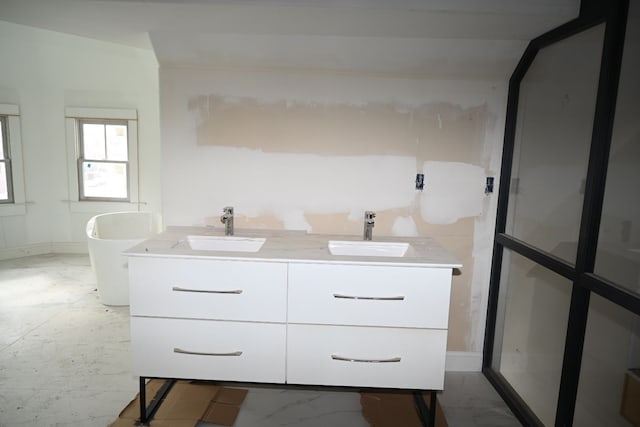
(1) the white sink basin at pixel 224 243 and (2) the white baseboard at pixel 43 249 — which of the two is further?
(2) the white baseboard at pixel 43 249

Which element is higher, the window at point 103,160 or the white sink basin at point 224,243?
the window at point 103,160

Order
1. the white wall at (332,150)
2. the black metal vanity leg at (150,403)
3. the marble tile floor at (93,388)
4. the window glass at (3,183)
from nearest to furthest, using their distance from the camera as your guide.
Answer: the black metal vanity leg at (150,403)
the marble tile floor at (93,388)
the white wall at (332,150)
the window glass at (3,183)

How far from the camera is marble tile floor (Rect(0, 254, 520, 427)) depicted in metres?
2.15

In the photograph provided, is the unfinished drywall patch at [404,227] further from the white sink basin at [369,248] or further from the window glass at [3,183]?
the window glass at [3,183]

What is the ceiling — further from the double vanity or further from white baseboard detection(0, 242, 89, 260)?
white baseboard detection(0, 242, 89, 260)

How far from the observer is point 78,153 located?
519 centimetres

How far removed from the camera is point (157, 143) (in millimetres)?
5105

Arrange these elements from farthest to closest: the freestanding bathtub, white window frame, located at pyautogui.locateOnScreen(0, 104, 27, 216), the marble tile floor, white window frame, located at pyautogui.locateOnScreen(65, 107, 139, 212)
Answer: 1. white window frame, located at pyautogui.locateOnScreen(65, 107, 139, 212)
2. white window frame, located at pyautogui.locateOnScreen(0, 104, 27, 216)
3. the freestanding bathtub
4. the marble tile floor

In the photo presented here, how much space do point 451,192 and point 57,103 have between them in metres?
4.91

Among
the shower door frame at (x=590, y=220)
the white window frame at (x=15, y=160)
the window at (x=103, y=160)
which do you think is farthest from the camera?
the window at (x=103, y=160)

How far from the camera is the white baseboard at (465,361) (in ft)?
8.87

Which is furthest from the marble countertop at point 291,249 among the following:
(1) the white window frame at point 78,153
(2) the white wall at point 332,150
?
(1) the white window frame at point 78,153

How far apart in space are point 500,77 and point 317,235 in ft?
4.78

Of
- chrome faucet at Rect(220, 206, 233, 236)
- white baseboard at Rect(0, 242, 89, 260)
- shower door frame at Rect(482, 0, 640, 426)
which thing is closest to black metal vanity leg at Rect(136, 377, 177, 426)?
chrome faucet at Rect(220, 206, 233, 236)
